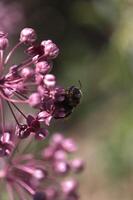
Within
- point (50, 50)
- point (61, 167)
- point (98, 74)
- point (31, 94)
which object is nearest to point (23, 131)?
point (31, 94)

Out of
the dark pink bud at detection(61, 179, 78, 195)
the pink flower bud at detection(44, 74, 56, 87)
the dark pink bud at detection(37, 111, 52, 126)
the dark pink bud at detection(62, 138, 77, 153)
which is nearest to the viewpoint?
the pink flower bud at detection(44, 74, 56, 87)

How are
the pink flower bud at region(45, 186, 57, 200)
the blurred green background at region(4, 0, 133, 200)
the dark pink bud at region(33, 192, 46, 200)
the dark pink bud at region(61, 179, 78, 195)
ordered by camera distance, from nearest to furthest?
the dark pink bud at region(33, 192, 46, 200)
the pink flower bud at region(45, 186, 57, 200)
the dark pink bud at region(61, 179, 78, 195)
the blurred green background at region(4, 0, 133, 200)

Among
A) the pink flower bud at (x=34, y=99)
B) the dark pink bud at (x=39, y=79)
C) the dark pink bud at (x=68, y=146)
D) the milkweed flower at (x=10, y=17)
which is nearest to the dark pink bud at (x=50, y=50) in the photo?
the dark pink bud at (x=39, y=79)

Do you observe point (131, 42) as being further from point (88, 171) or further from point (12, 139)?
point (88, 171)

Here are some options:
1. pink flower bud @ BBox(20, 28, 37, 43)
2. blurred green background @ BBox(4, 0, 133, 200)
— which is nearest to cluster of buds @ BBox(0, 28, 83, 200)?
pink flower bud @ BBox(20, 28, 37, 43)

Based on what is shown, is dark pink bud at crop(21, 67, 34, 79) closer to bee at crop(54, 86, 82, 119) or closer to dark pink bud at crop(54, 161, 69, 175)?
bee at crop(54, 86, 82, 119)

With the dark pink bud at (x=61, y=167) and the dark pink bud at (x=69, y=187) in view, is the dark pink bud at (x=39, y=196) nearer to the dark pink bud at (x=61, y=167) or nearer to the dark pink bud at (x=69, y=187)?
the dark pink bud at (x=61, y=167)
